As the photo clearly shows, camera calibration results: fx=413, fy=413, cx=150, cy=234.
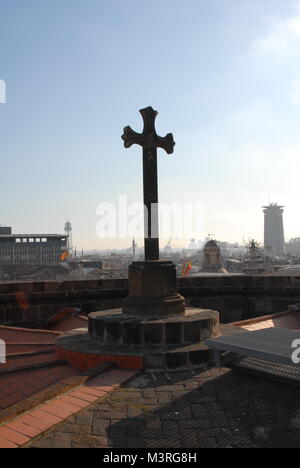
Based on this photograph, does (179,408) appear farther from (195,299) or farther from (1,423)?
(195,299)

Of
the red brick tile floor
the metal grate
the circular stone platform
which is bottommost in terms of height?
the red brick tile floor

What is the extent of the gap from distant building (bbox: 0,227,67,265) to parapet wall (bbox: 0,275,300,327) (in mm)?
80235

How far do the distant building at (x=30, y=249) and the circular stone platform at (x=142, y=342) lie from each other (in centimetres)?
8370

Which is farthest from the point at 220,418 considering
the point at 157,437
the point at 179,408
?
the point at 157,437

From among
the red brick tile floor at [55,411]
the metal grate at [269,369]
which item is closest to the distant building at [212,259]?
the metal grate at [269,369]

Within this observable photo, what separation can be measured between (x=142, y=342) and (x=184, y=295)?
376cm

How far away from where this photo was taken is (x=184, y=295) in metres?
8.80

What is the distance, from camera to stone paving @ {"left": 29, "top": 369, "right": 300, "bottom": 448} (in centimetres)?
294

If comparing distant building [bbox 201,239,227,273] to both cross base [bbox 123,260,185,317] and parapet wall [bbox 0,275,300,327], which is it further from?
cross base [bbox 123,260,185,317]

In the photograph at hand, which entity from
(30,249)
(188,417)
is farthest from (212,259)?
(188,417)

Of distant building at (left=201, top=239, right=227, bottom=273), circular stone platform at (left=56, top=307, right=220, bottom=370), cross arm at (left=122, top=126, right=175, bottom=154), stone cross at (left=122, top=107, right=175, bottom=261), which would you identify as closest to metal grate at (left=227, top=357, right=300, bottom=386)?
circular stone platform at (left=56, top=307, right=220, bottom=370)

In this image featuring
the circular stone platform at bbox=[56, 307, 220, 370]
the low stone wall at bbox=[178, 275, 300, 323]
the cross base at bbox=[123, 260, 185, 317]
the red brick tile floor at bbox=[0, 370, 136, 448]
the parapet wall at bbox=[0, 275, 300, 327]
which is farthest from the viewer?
the low stone wall at bbox=[178, 275, 300, 323]

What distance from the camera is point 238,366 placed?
4320 millimetres
